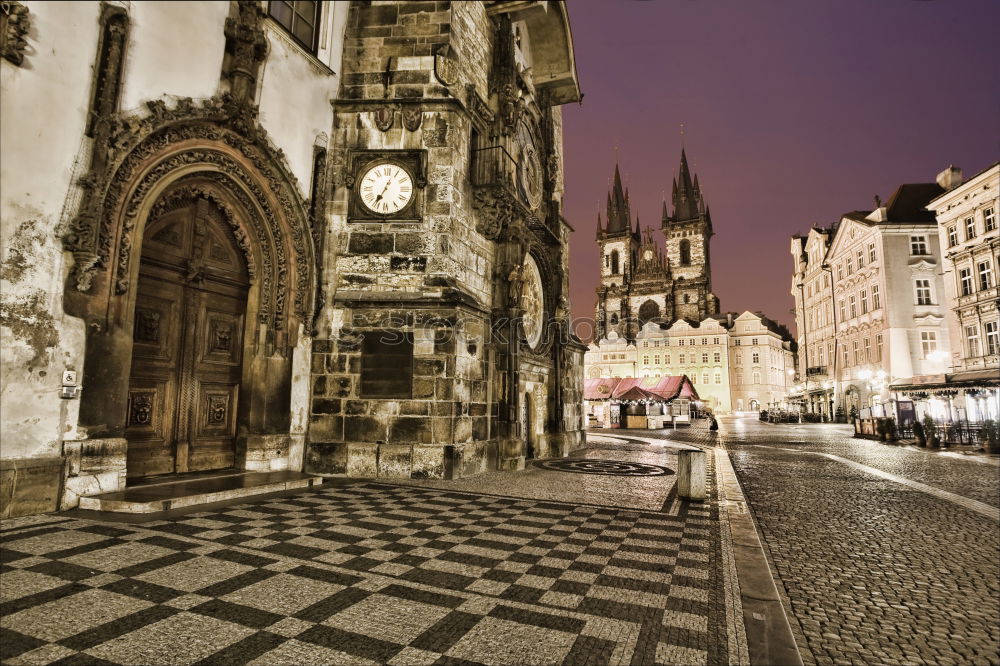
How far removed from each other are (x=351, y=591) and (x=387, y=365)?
606 centimetres

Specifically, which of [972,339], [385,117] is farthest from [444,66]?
[972,339]

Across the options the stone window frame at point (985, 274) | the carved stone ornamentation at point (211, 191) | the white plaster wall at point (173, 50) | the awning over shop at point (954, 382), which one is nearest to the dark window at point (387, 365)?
the carved stone ornamentation at point (211, 191)

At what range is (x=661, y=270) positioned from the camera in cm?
8912

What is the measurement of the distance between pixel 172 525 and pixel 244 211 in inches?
207

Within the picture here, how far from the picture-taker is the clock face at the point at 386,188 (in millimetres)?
9891

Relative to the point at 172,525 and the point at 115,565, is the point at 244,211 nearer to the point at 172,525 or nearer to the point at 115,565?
the point at 172,525

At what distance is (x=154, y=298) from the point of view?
746 centimetres

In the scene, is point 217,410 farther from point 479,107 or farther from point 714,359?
point 714,359

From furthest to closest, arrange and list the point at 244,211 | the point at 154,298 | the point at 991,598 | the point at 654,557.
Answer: the point at 244,211 < the point at 154,298 < the point at 654,557 < the point at 991,598

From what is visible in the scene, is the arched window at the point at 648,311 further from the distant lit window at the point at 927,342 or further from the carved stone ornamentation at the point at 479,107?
the carved stone ornamentation at the point at 479,107

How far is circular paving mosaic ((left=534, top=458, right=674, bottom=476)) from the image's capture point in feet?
35.2

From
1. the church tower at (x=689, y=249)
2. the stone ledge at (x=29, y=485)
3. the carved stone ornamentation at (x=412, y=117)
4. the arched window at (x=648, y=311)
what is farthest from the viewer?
the arched window at (x=648, y=311)

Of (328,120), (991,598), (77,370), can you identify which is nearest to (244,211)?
(328,120)

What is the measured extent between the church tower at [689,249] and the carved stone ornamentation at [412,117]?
8067 centimetres
